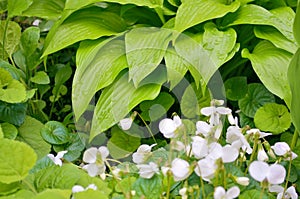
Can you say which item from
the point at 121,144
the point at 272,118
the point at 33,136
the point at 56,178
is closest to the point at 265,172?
the point at 56,178

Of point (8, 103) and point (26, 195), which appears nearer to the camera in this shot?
point (26, 195)

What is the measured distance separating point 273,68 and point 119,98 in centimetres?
46

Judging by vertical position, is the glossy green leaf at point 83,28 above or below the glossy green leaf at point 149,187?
below

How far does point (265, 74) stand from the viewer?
4.75 ft

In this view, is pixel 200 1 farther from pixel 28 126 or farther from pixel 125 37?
pixel 28 126

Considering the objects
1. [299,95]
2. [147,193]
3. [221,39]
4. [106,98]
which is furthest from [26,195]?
[221,39]

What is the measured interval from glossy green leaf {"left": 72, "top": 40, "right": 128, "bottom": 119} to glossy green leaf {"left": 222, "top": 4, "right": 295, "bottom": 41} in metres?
0.36

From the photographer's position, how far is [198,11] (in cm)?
149

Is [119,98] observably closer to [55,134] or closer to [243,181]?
[55,134]

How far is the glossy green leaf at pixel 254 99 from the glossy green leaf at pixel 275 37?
0.45ft

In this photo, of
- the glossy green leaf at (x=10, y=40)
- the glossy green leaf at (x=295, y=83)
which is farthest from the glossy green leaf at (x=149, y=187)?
the glossy green leaf at (x=10, y=40)

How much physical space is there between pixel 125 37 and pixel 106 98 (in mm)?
195

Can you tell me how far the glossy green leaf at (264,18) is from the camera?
150 centimetres

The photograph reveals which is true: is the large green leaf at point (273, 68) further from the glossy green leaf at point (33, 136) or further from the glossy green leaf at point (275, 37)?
the glossy green leaf at point (33, 136)
